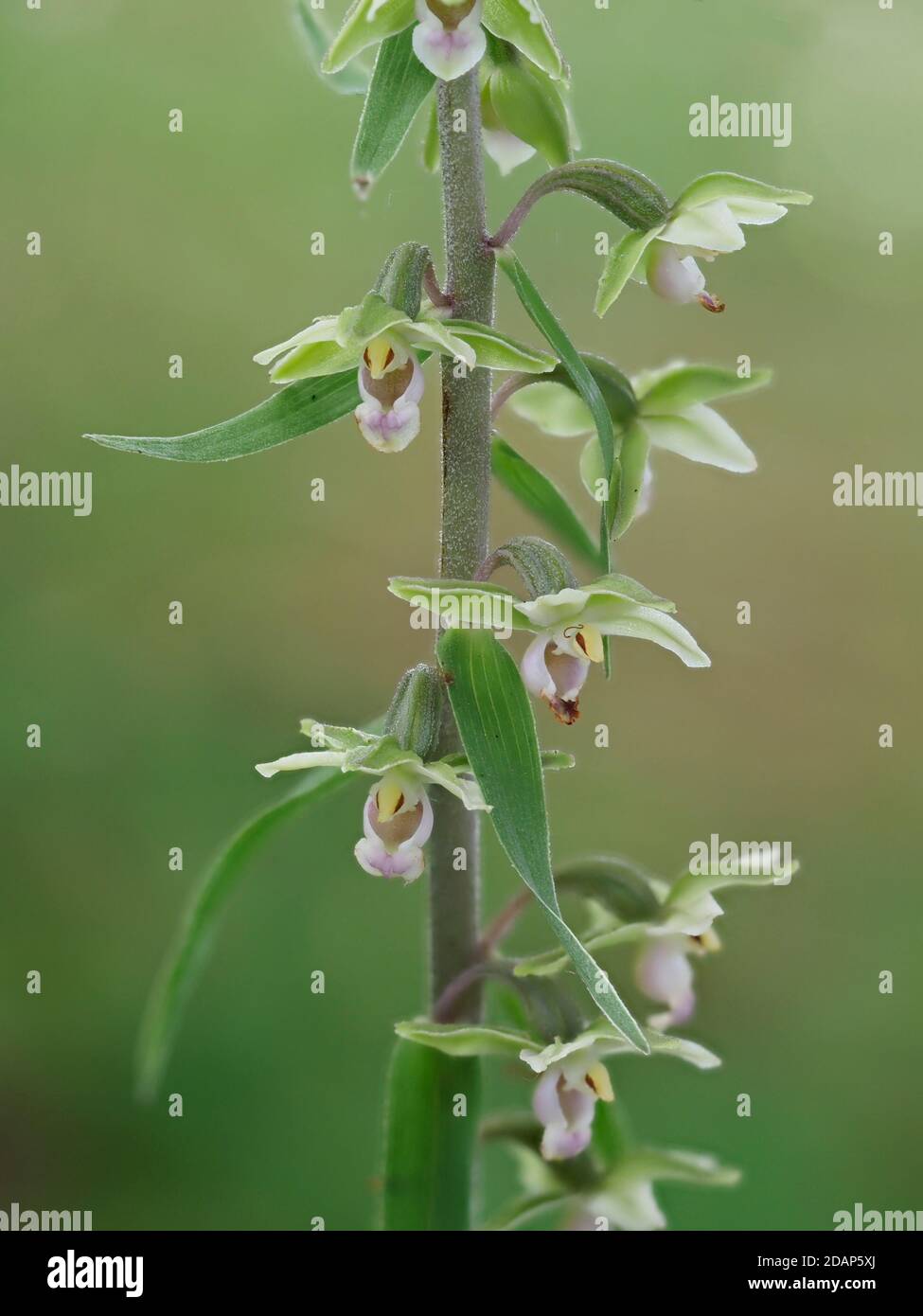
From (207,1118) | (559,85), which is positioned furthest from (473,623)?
(207,1118)

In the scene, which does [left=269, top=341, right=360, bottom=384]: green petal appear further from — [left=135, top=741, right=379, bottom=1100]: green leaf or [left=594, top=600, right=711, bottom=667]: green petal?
[left=135, top=741, right=379, bottom=1100]: green leaf

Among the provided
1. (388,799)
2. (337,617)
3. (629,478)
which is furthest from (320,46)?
(337,617)

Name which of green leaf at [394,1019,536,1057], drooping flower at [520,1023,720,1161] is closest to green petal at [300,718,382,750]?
green leaf at [394,1019,536,1057]

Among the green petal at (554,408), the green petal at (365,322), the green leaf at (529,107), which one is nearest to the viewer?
the green petal at (365,322)

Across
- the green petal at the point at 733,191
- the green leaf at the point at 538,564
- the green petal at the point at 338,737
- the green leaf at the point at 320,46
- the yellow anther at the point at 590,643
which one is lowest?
the green petal at the point at 338,737

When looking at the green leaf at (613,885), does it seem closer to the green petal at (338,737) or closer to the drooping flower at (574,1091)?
the drooping flower at (574,1091)

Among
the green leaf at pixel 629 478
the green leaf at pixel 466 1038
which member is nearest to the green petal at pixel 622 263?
the green leaf at pixel 629 478
